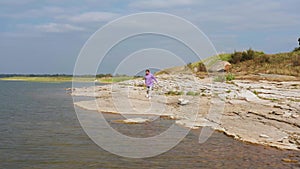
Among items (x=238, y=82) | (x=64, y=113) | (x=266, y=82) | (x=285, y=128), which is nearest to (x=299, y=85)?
(x=266, y=82)

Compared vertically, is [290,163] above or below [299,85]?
below

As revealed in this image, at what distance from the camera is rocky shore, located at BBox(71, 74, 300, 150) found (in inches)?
559

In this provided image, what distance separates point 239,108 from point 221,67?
2159 cm

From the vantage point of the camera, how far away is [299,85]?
27.0 m

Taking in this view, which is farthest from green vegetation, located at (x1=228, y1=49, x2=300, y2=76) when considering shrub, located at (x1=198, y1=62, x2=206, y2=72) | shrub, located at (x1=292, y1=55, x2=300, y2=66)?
shrub, located at (x1=198, y1=62, x2=206, y2=72)

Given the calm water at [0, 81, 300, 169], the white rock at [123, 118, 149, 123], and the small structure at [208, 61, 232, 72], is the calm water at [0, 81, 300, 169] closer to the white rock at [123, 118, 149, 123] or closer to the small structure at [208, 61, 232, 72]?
the white rock at [123, 118, 149, 123]

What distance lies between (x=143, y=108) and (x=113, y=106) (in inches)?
104

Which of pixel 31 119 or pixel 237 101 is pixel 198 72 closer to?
pixel 237 101

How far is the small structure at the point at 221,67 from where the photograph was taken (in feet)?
135

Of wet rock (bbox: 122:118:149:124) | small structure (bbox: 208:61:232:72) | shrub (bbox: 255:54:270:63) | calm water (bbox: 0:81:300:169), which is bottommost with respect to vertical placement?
calm water (bbox: 0:81:300:169)

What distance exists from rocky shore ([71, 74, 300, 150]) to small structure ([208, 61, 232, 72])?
9.11 meters

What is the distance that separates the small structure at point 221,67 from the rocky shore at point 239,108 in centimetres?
911

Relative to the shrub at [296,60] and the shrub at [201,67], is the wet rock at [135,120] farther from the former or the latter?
the shrub at [201,67]

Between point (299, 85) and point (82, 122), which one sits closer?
point (82, 122)
